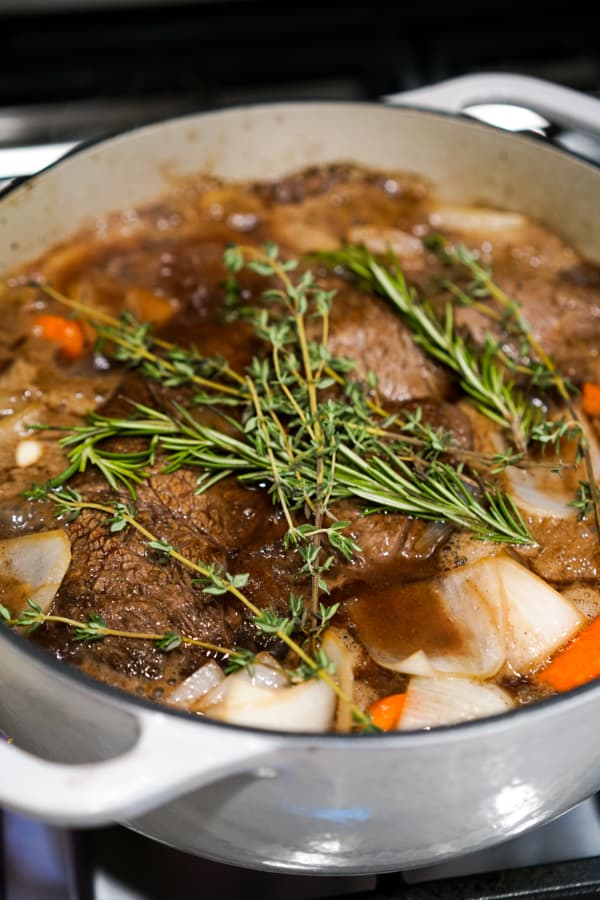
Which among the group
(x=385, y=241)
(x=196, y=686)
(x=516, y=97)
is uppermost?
(x=516, y=97)

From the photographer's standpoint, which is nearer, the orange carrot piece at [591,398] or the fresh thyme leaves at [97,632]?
the fresh thyme leaves at [97,632]

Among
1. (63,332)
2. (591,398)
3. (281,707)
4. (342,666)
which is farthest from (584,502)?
(63,332)

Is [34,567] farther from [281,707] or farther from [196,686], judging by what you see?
[281,707]

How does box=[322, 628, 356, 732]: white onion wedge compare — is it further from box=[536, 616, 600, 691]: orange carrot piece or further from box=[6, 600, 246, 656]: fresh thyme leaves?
box=[536, 616, 600, 691]: orange carrot piece

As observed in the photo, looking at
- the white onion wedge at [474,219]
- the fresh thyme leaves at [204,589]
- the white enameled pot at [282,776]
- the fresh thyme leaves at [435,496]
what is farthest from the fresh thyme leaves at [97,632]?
the white onion wedge at [474,219]

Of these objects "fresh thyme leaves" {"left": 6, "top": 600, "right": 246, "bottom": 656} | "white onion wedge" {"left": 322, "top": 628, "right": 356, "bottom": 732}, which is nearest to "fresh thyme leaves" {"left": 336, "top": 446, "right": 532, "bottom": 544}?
"white onion wedge" {"left": 322, "top": 628, "right": 356, "bottom": 732}

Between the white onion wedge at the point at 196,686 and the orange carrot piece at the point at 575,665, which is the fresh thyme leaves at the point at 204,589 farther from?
the orange carrot piece at the point at 575,665
